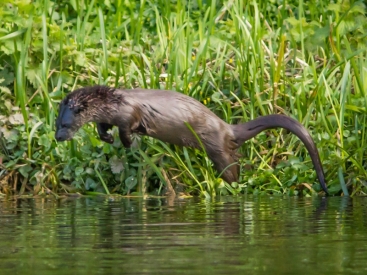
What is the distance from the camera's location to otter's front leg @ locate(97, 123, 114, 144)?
703 cm

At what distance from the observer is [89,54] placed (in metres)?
8.23

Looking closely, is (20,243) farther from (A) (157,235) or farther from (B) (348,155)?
(B) (348,155)

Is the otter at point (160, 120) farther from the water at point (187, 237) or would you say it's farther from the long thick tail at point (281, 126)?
the water at point (187, 237)

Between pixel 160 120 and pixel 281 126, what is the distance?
2.55 ft

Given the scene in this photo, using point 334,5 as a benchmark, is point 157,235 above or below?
below

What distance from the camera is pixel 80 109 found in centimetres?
702

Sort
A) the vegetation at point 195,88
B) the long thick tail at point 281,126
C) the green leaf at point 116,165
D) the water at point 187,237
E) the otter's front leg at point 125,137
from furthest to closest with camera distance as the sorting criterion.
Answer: the green leaf at point 116,165 < the vegetation at point 195,88 < the otter's front leg at point 125,137 < the long thick tail at point 281,126 < the water at point 187,237

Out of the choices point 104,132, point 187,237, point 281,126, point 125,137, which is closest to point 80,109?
point 104,132

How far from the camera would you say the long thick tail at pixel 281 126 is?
6.77 m

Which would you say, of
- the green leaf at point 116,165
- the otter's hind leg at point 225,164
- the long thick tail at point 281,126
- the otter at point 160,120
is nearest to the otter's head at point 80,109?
the otter at point 160,120

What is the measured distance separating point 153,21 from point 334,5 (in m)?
1.64

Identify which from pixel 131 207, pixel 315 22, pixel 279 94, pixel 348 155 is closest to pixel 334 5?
pixel 315 22

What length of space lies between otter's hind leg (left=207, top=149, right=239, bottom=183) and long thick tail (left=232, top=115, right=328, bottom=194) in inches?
5.1

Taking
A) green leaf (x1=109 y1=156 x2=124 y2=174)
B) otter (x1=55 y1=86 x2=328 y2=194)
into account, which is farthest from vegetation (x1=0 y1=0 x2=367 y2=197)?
otter (x1=55 y1=86 x2=328 y2=194)
